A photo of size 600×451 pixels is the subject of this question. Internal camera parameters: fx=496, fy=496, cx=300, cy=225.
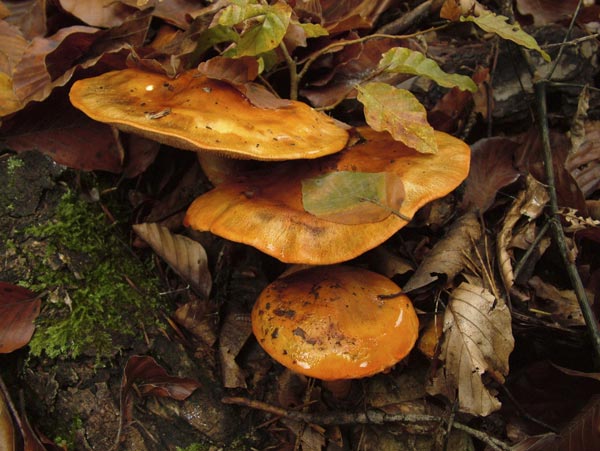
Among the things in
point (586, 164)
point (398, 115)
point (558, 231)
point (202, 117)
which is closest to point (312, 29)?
point (398, 115)

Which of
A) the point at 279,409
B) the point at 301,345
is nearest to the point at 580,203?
the point at 301,345

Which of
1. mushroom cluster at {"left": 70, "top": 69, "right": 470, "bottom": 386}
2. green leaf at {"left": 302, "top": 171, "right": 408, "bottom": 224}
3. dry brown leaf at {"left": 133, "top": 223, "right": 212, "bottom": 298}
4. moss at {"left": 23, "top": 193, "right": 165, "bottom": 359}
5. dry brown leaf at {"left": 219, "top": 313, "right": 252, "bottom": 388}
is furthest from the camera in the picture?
dry brown leaf at {"left": 133, "top": 223, "right": 212, "bottom": 298}

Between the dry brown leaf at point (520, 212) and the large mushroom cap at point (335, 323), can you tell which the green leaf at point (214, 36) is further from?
the dry brown leaf at point (520, 212)

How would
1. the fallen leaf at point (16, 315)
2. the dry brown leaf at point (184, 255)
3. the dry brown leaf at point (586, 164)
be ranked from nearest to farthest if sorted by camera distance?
the fallen leaf at point (16, 315) → the dry brown leaf at point (184, 255) → the dry brown leaf at point (586, 164)

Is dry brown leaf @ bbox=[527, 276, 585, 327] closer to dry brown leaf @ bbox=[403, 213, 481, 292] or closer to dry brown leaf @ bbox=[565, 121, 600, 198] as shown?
dry brown leaf @ bbox=[403, 213, 481, 292]

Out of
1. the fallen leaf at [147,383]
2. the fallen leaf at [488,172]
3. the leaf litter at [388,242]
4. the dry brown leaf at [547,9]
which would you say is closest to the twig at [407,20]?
the leaf litter at [388,242]

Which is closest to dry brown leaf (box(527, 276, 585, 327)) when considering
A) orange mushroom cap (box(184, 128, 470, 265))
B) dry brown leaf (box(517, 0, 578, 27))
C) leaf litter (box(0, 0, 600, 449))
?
leaf litter (box(0, 0, 600, 449))

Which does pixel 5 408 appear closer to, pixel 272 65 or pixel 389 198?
pixel 389 198
